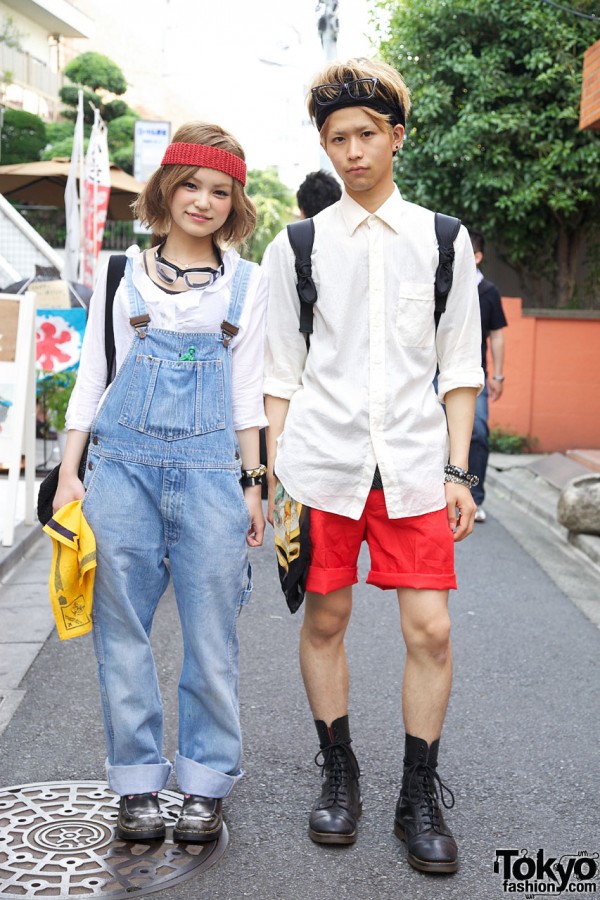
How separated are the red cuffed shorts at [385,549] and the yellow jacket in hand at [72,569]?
0.60 meters

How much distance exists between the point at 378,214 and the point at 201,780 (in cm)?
158

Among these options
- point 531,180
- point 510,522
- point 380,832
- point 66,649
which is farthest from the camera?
point 531,180

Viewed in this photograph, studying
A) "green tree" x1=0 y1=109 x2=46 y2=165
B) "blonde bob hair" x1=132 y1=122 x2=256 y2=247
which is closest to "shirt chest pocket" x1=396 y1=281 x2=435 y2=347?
"blonde bob hair" x1=132 y1=122 x2=256 y2=247

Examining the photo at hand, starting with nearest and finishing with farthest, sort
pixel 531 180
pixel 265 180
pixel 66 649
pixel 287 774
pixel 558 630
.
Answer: pixel 287 774
pixel 66 649
pixel 558 630
pixel 531 180
pixel 265 180

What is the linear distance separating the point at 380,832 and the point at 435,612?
0.68 metres

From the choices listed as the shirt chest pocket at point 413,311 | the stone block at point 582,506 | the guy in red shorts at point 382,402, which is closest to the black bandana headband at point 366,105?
the guy in red shorts at point 382,402

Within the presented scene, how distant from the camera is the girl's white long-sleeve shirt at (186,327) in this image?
299 cm

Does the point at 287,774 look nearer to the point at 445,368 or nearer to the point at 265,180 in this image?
the point at 445,368

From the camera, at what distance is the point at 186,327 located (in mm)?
2984

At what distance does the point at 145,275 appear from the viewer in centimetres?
304

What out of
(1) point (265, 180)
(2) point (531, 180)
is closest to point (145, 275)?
(2) point (531, 180)

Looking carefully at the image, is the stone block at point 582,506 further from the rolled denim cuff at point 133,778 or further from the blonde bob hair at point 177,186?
the rolled denim cuff at point 133,778

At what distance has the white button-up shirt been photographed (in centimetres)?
303
